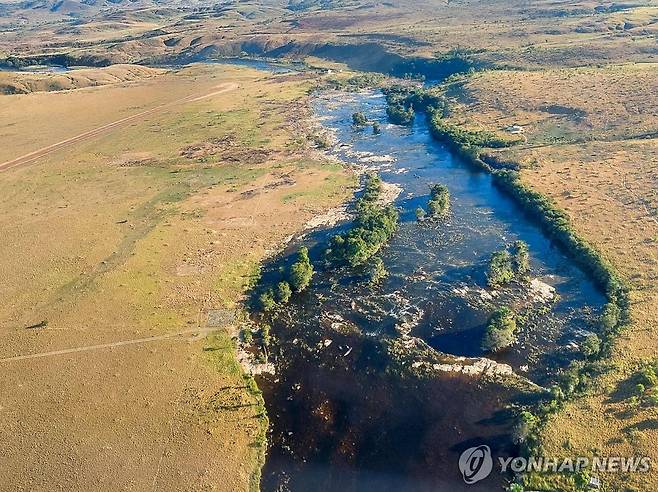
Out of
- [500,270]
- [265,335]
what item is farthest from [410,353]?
[500,270]

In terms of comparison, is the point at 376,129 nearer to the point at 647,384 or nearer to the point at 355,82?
the point at 355,82

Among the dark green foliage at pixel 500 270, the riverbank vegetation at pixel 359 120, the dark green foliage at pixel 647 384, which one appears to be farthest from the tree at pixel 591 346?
the riverbank vegetation at pixel 359 120

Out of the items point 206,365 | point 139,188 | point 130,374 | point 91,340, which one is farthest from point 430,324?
point 139,188

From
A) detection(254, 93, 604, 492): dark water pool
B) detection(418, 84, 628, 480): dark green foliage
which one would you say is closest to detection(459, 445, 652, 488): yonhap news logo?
detection(254, 93, 604, 492): dark water pool

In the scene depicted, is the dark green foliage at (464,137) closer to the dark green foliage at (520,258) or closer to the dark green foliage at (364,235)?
the dark green foliage at (364,235)

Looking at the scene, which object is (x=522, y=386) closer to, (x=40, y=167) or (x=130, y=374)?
(x=130, y=374)

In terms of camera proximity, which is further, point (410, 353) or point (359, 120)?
point (359, 120)

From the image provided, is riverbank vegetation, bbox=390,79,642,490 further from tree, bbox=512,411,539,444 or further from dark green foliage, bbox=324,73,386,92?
dark green foliage, bbox=324,73,386,92
